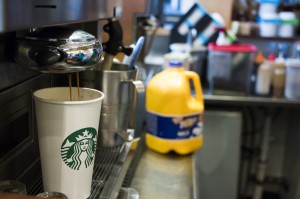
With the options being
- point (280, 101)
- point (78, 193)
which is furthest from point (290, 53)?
point (78, 193)

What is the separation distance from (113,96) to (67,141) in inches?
11.5

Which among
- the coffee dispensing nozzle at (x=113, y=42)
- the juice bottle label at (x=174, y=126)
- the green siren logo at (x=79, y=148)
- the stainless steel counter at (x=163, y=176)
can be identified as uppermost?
the coffee dispensing nozzle at (x=113, y=42)

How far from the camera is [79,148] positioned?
28.4 inches

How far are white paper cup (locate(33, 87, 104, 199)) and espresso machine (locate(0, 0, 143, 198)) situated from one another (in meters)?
0.06

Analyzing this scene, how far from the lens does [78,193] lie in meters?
0.76

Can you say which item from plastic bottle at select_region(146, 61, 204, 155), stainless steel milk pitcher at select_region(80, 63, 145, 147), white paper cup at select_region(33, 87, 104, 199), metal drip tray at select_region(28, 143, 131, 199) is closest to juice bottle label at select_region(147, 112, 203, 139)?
plastic bottle at select_region(146, 61, 204, 155)

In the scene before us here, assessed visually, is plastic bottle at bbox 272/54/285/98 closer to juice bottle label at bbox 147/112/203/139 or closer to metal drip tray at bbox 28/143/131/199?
juice bottle label at bbox 147/112/203/139

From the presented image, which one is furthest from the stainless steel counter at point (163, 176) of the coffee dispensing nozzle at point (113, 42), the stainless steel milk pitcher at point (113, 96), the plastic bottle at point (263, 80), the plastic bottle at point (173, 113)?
the plastic bottle at point (263, 80)

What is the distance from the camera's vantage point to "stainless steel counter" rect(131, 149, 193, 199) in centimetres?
113

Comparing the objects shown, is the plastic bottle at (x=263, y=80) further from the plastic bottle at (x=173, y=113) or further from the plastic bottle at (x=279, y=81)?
the plastic bottle at (x=173, y=113)

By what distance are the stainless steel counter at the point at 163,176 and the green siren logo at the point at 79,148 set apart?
391mm

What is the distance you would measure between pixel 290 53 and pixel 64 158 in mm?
2176

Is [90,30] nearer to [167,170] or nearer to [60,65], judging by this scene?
[60,65]

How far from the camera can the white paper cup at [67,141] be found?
69 cm
